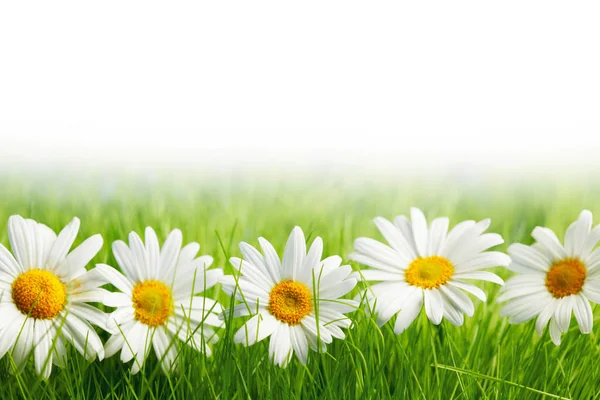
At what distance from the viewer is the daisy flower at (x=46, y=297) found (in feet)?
3.68

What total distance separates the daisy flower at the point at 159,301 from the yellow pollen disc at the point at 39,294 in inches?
3.2

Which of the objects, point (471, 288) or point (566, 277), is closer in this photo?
point (471, 288)

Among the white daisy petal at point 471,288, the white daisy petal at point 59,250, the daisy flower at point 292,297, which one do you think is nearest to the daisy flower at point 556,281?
the white daisy petal at point 471,288

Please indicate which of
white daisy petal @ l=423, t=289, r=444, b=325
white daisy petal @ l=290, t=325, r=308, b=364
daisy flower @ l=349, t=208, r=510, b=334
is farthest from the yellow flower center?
white daisy petal @ l=423, t=289, r=444, b=325

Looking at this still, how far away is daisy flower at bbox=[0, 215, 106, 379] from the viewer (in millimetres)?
1121

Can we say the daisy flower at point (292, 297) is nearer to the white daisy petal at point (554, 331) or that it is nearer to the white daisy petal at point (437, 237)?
the white daisy petal at point (437, 237)

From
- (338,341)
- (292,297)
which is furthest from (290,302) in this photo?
(338,341)

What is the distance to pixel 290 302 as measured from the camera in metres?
1.16

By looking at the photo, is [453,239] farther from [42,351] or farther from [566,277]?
[42,351]

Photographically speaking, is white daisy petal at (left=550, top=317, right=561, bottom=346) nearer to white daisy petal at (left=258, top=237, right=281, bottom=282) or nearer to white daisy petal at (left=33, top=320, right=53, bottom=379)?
white daisy petal at (left=258, top=237, right=281, bottom=282)

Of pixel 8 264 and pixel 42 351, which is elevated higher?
pixel 8 264

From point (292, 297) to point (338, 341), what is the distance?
0.74 ft

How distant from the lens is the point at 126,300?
119 centimetres

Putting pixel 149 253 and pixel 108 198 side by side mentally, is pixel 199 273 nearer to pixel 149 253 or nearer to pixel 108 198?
pixel 149 253
